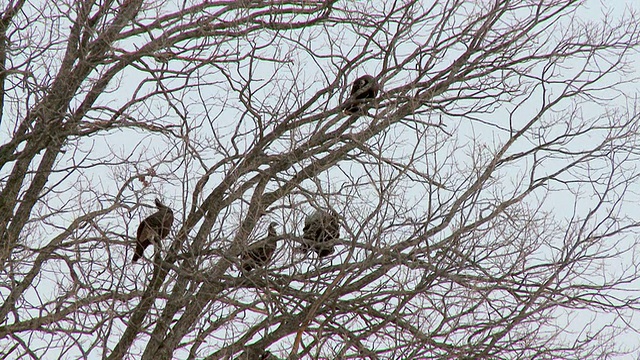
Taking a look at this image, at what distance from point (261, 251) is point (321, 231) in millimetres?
673

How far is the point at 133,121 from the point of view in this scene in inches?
426

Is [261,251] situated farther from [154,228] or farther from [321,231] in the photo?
[154,228]

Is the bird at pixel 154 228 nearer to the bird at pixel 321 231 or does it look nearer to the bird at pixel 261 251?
Answer: the bird at pixel 261 251

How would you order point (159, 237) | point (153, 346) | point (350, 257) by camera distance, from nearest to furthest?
1. point (350, 257)
2. point (159, 237)
3. point (153, 346)

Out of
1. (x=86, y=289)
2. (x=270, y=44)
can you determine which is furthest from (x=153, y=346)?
(x=270, y=44)

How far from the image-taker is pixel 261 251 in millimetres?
9102

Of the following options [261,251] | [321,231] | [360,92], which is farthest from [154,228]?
[360,92]

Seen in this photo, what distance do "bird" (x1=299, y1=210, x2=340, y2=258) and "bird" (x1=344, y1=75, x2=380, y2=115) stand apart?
59.7 inches

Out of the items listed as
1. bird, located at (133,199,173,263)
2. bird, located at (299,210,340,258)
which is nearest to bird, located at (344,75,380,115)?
bird, located at (299,210,340,258)

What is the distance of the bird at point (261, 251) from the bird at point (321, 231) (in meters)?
0.30

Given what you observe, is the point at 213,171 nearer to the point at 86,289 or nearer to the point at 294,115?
the point at 294,115

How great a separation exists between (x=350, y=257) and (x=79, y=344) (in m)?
2.92

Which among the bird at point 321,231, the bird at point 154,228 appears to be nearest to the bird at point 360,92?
the bird at point 321,231

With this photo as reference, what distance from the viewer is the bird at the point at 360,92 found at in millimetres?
9820
